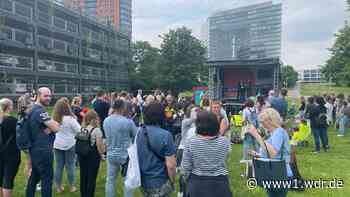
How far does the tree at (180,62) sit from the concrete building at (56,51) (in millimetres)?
9310

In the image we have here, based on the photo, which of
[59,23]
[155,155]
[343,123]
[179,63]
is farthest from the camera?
[179,63]

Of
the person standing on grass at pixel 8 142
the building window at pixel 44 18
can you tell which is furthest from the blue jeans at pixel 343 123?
the building window at pixel 44 18

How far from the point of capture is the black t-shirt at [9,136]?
4.41 m

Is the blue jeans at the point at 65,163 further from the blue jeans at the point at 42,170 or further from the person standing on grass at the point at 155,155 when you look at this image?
the person standing on grass at the point at 155,155

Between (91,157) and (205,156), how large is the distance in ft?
7.95

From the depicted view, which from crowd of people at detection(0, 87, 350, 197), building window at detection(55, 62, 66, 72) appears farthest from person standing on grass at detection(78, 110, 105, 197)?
building window at detection(55, 62, 66, 72)

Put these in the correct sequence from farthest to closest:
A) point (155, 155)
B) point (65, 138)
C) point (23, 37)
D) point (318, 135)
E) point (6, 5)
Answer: point (23, 37) < point (6, 5) < point (318, 135) < point (65, 138) < point (155, 155)

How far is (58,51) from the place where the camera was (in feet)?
120

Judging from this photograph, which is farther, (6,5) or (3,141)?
(6,5)

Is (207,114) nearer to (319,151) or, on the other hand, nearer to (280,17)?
(319,151)

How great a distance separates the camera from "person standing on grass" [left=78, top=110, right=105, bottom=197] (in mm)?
4633

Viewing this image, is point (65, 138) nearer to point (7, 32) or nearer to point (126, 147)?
point (126, 147)

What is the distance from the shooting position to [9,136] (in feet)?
14.6

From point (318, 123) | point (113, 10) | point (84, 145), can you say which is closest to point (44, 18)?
point (318, 123)
